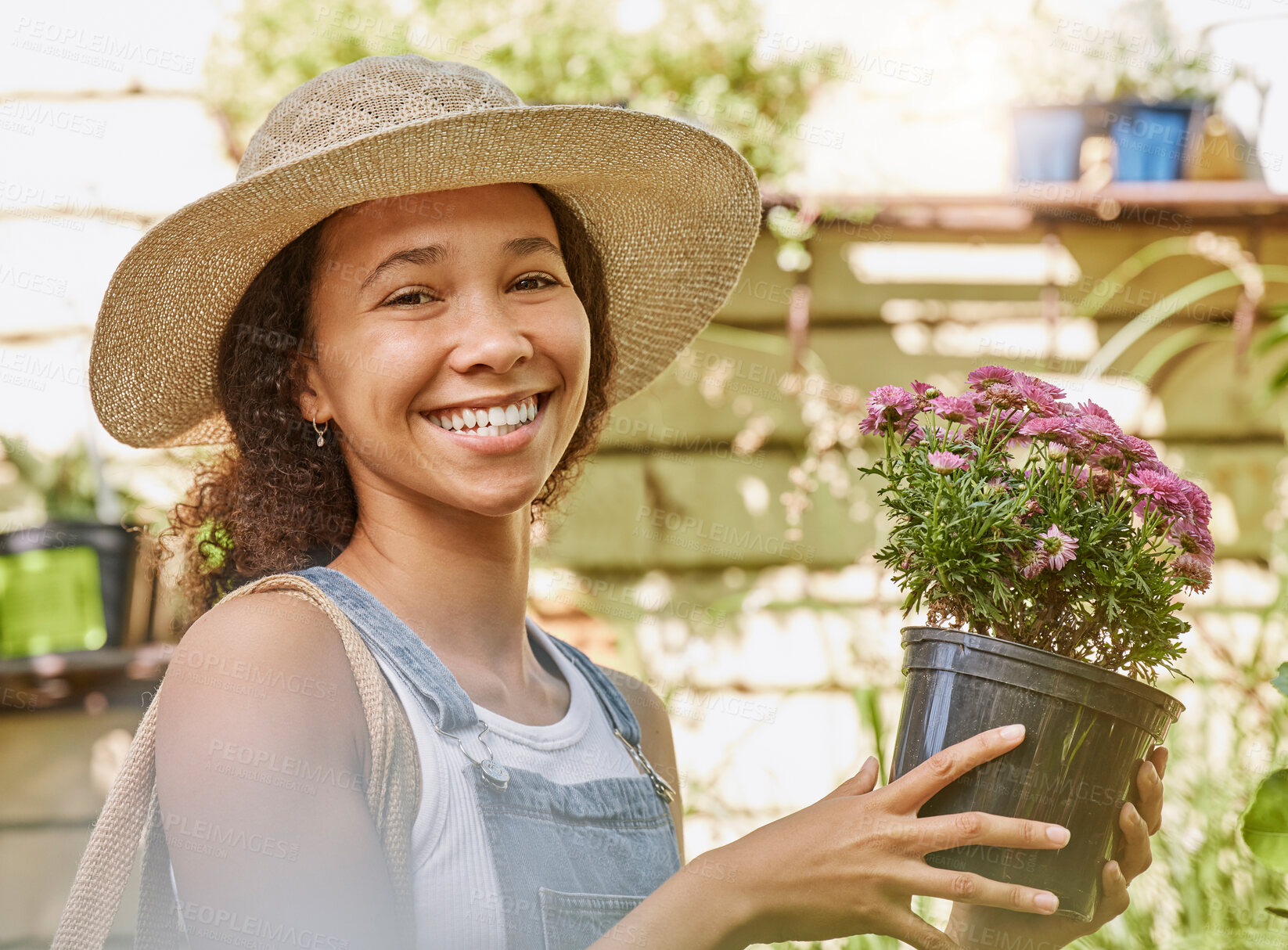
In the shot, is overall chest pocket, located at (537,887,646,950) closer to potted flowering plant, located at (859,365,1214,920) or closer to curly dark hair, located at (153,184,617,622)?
potted flowering plant, located at (859,365,1214,920)

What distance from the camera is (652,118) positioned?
4.97ft

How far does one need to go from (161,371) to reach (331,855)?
2.69 ft

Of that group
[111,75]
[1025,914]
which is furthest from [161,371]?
[111,75]

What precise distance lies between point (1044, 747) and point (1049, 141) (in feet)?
9.03

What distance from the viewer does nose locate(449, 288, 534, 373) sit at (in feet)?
4.35

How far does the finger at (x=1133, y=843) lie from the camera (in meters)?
1.21

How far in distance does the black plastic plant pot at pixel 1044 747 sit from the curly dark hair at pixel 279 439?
0.80 m

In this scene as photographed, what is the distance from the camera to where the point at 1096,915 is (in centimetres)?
129

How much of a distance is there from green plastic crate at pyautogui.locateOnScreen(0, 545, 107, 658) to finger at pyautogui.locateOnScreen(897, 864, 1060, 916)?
2.76 metres

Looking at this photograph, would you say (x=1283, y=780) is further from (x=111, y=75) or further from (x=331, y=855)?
(x=111, y=75)

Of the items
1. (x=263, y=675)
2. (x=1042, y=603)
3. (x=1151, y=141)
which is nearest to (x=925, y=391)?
(x=1042, y=603)

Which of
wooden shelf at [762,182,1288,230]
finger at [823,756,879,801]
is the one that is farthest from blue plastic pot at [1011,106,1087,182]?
finger at [823,756,879,801]

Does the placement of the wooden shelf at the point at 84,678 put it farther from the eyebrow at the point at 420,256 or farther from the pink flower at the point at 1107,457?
the pink flower at the point at 1107,457

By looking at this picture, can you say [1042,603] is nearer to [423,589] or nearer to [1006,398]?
[1006,398]
